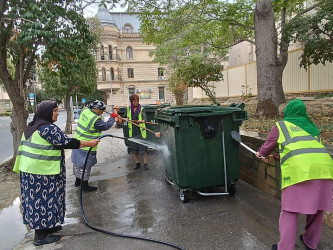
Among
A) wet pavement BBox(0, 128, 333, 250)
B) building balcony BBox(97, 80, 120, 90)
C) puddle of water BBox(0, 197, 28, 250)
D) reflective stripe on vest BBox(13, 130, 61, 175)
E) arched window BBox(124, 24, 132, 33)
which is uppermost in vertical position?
arched window BBox(124, 24, 132, 33)

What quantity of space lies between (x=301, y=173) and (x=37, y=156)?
258cm

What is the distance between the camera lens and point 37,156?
3076mm

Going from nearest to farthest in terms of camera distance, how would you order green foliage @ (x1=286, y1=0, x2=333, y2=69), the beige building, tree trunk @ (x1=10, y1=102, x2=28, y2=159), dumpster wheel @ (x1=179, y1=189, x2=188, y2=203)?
dumpster wheel @ (x1=179, y1=189, x2=188, y2=203), green foliage @ (x1=286, y1=0, x2=333, y2=69), tree trunk @ (x1=10, y1=102, x2=28, y2=159), the beige building

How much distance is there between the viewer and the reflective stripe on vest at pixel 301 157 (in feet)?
7.77

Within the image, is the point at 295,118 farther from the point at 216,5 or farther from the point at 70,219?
the point at 216,5

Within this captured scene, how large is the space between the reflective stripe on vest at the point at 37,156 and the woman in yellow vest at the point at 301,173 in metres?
2.34

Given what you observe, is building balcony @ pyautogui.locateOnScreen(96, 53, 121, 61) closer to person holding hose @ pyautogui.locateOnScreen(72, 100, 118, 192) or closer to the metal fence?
the metal fence

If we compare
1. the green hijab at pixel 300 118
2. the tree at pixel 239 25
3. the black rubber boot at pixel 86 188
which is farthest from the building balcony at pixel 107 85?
the green hijab at pixel 300 118

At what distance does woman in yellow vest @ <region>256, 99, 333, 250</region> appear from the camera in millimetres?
2375

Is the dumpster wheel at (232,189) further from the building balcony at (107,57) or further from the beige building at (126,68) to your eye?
the building balcony at (107,57)

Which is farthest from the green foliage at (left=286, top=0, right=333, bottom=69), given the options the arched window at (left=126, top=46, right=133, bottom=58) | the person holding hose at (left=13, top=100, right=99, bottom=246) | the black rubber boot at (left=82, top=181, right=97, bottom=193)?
the arched window at (left=126, top=46, right=133, bottom=58)

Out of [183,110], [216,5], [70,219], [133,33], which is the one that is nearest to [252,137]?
[183,110]

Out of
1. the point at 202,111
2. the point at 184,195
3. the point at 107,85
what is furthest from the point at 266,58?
the point at 107,85

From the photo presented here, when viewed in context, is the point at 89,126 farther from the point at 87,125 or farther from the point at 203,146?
the point at 203,146
